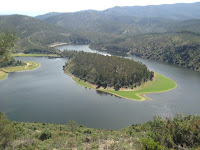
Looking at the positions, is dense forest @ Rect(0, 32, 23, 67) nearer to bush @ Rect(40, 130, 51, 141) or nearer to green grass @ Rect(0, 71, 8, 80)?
bush @ Rect(40, 130, 51, 141)

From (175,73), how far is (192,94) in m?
47.1

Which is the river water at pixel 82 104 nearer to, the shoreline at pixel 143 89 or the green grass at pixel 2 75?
the shoreline at pixel 143 89

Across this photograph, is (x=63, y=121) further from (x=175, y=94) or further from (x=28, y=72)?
(x=28, y=72)

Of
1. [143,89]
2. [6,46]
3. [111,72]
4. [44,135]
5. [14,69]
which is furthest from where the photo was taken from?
[14,69]

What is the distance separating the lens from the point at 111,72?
400ft

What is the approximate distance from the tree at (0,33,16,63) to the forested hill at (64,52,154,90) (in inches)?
3186

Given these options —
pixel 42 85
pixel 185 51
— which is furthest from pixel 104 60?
pixel 185 51

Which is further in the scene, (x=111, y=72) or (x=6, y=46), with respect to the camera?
(x=111, y=72)

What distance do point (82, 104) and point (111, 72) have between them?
140ft

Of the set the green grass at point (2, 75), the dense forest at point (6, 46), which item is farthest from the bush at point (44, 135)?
the green grass at point (2, 75)

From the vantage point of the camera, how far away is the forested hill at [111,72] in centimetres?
11231

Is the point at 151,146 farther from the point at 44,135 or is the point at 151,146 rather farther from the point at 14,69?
the point at 14,69

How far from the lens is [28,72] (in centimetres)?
14675

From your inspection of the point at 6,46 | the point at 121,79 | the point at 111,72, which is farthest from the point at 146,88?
the point at 6,46
